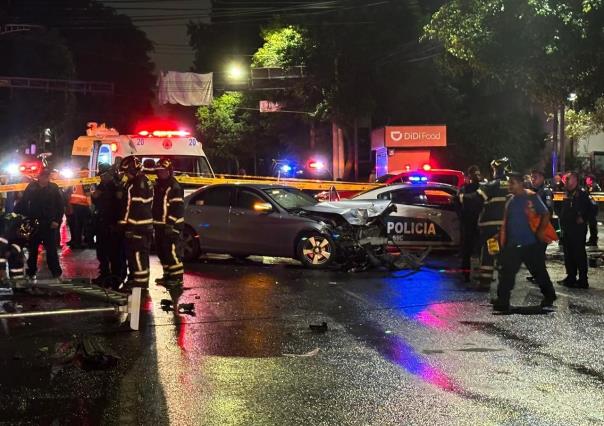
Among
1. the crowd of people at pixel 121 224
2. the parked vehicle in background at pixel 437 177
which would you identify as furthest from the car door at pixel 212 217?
the parked vehicle in background at pixel 437 177

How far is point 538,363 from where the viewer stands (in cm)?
587

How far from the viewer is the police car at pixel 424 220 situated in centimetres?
1259

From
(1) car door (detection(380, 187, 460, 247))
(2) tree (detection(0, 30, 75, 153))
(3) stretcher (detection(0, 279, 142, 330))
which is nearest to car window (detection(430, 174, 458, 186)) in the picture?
(1) car door (detection(380, 187, 460, 247))

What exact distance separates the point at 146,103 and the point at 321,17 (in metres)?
34.8

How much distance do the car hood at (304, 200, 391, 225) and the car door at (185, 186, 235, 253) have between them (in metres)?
1.43

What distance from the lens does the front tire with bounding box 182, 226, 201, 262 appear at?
12422 mm

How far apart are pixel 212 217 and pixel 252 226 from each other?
2.67 feet

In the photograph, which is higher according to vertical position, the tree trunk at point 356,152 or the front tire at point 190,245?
the tree trunk at point 356,152

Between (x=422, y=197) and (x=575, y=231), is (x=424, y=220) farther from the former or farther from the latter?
(x=575, y=231)

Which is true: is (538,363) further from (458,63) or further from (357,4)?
(357,4)

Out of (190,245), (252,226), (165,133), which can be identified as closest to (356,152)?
(165,133)

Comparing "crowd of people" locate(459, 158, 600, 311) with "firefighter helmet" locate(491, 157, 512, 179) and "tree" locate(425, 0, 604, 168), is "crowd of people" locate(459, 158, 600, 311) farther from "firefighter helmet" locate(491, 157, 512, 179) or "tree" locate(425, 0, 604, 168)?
"tree" locate(425, 0, 604, 168)

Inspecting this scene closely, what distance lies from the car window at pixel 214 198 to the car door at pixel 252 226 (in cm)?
19

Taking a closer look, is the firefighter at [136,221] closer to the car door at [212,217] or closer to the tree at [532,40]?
the car door at [212,217]
